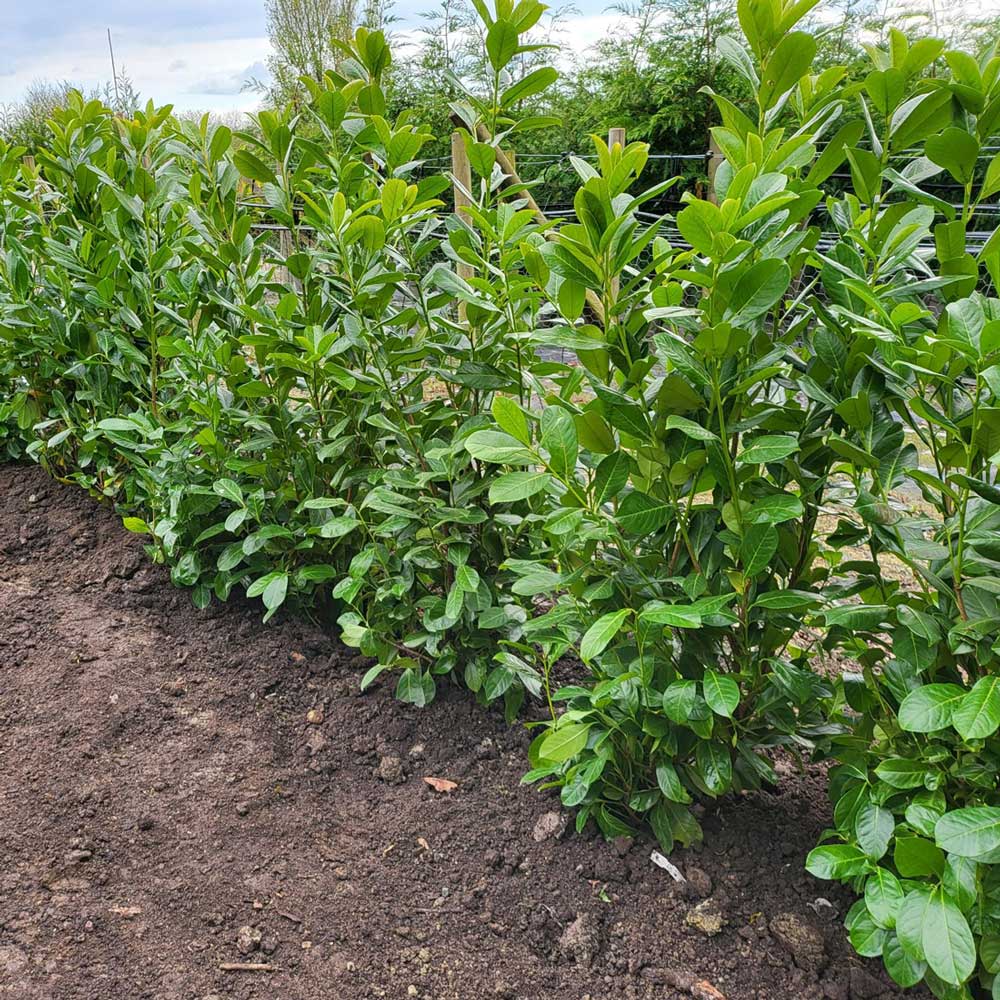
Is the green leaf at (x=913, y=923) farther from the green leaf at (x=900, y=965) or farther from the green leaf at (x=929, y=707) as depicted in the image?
the green leaf at (x=929, y=707)

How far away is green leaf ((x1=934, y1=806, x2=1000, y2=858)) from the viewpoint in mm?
1227

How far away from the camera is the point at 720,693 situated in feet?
4.96

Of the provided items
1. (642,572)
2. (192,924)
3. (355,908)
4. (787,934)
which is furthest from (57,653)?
(787,934)

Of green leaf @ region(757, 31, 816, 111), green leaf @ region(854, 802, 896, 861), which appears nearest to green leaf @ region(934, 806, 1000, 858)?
green leaf @ region(854, 802, 896, 861)

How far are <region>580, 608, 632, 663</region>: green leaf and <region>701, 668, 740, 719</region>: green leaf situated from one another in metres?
0.19

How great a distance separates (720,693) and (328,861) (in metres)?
1.03

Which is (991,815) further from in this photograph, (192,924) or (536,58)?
(536,58)

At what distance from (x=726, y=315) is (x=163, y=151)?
2.23 m

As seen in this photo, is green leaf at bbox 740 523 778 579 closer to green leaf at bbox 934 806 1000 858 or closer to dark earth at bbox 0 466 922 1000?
green leaf at bbox 934 806 1000 858

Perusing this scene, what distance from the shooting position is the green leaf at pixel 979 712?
1.22m

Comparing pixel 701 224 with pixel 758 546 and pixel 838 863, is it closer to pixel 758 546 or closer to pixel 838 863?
pixel 758 546

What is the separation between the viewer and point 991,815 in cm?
126

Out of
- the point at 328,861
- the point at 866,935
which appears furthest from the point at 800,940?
the point at 328,861

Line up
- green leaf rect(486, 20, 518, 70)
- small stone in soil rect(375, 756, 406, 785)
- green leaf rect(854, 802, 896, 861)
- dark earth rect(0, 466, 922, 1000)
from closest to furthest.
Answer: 1. green leaf rect(854, 802, 896, 861)
2. dark earth rect(0, 466, 922, 1000)
3. green leaf rect(486, 20, 518, 70)
4. small stone in soil rect(375, 756, 406, 785)
